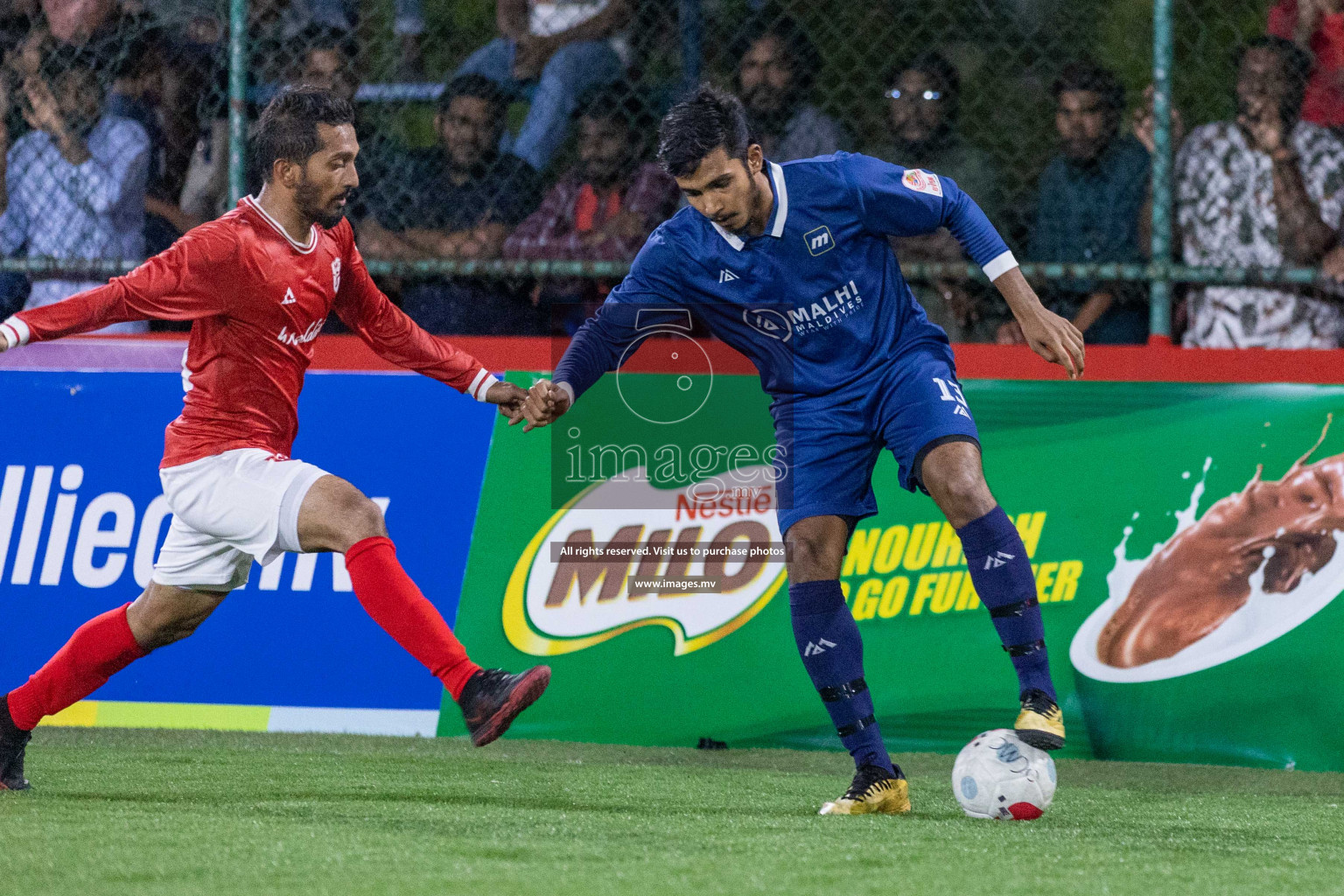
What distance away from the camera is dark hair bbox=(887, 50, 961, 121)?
6.33 metres

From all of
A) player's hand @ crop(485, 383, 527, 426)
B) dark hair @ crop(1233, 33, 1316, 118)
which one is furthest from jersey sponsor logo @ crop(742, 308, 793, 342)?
dark hair @ crop(1233, 33, 1316, 118)

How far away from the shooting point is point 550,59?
6.65m

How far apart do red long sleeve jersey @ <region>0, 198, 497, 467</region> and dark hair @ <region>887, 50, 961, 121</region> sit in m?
2.74

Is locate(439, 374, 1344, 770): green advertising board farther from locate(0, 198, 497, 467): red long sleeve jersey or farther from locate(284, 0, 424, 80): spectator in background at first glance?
locate(284, 0, 424, 80): spectator in background

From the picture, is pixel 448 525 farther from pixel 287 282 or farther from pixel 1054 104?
pixel 1054 104

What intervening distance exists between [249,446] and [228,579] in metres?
0.39

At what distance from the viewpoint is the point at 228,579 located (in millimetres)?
4430

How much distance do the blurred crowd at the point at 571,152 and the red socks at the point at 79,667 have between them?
2.31 metres

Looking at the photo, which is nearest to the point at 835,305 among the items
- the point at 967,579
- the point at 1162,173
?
the point at 967,579

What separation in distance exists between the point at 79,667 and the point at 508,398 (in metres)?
1.41

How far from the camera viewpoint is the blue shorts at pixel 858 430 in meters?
4.25

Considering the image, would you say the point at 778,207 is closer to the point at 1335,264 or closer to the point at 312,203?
the point at 312,203

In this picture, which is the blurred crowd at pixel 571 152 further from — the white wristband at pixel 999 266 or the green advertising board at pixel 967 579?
the white wristband at pixel 999 266

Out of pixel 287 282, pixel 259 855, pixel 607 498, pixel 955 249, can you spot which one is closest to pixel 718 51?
pixel 955 249
